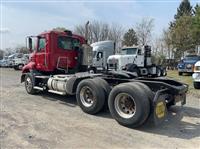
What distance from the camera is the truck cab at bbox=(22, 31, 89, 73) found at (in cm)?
1058

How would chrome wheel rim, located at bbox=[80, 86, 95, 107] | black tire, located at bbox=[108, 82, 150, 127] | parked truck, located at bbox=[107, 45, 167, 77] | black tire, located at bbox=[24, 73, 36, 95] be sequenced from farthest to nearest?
1. parked truck, located at bbox=[107, 45, 167, 77]
2. black tire, located at bbox=[24, 73, 36, 95]
3. chrome wheel rim, located at bbox=[80, 86, 95, 107]
4. black tire, located at bbox=[108, 82, 150, 127]

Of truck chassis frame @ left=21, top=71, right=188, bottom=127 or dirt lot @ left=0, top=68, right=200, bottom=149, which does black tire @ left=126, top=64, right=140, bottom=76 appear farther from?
dirt lot @ left=0, top=68, right=200, bottom=149

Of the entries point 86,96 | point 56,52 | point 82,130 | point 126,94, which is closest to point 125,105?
point 126,94

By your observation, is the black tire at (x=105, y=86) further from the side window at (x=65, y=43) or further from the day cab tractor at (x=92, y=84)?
the side window at (x=65, y=43)

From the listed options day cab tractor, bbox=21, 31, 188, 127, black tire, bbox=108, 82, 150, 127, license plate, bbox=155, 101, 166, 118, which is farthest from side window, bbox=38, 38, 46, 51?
license plate, bbox=155, 101, 166, 118

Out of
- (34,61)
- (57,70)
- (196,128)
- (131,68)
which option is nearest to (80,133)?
(196,128)

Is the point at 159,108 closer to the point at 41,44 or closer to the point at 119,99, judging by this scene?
the point at 119,99

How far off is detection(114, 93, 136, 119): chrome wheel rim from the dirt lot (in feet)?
1.05

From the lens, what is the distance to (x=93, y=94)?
7605 millimetres

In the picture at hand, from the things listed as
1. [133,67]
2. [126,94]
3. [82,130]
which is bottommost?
[82,130]

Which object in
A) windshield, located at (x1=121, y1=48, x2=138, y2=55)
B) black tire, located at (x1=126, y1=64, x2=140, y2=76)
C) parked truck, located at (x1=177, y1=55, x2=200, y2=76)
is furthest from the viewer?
parked truck, located at (x1=177, y1=55, x2=200, y2=76)

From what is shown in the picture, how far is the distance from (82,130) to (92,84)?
1764 millimetres

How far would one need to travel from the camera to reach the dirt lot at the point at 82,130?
17.7ft

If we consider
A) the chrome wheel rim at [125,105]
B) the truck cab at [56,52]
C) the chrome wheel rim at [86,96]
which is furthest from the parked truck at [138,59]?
the chrome wheel rim at [125,105]
